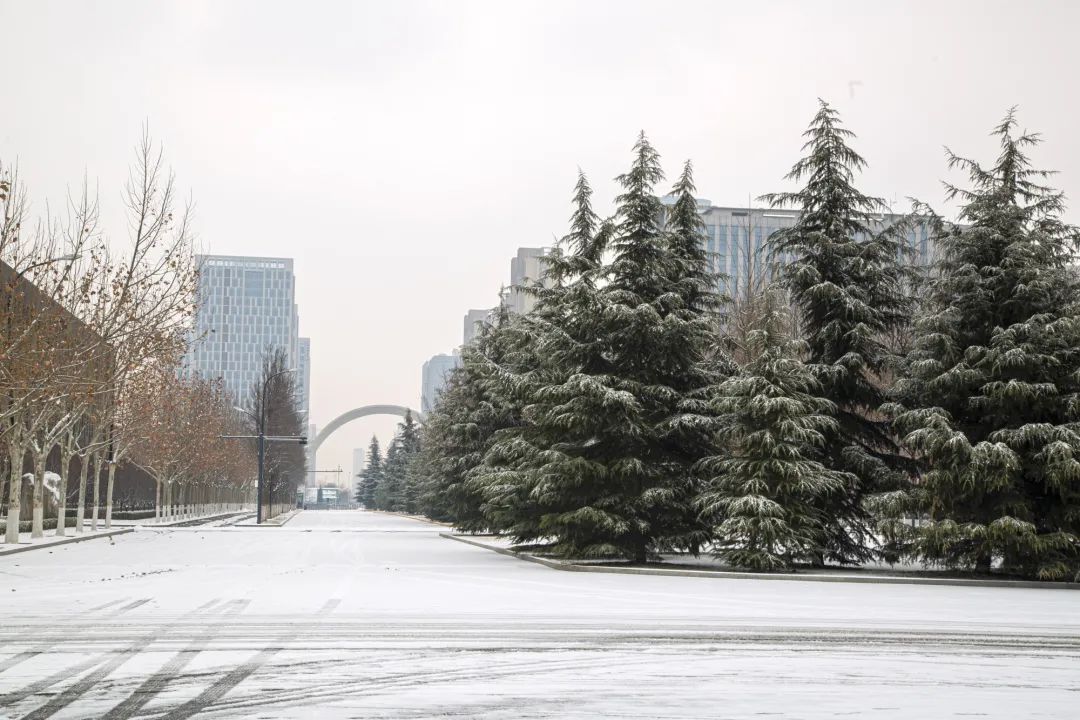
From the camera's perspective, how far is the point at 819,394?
77.8 feet

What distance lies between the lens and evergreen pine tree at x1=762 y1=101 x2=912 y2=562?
23.0m

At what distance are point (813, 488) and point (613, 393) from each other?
4809mm

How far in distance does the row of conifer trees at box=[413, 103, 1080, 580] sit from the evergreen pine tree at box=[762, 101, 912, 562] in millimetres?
55

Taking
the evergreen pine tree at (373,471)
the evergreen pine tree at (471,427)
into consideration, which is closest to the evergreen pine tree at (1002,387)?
the evergreen pine tree at (471,427)

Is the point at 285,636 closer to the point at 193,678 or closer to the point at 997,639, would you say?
the point at 193,678

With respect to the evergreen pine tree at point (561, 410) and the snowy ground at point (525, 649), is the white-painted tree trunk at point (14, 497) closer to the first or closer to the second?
the snowy ground at point (525, 649)

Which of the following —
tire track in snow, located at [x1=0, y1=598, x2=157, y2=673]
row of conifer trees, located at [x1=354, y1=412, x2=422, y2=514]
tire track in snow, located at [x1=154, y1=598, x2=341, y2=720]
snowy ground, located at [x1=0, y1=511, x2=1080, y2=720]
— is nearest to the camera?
tire track in snow, located at [x1=154, y1=598, x2=341, y2=720]

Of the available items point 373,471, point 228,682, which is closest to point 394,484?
point 373,471

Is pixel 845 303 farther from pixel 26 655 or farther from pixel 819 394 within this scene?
pixel 26 655

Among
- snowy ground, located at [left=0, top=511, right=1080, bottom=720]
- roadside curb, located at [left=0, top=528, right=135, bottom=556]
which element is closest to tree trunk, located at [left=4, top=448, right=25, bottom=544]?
roadside curb, located at [left=0, top=528, right=135, bottom=556]

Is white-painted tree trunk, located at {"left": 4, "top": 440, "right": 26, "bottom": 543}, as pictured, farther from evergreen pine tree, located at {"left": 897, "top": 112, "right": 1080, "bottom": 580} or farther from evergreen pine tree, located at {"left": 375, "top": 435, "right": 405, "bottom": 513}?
evergreen pine tree, located at {"left": 375, "top": 435, "right": 405, "bottom": 513}

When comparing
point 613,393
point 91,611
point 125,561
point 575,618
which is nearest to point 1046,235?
point 613,393

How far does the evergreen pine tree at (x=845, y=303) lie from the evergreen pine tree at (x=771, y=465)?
89cm

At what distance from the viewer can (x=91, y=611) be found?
13781 mm
